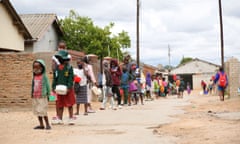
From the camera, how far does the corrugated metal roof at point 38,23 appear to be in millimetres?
30453

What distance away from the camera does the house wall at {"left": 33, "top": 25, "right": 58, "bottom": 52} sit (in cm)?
3046

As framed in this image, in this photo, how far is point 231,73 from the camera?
2402 cm

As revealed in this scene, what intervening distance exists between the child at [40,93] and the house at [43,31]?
755 inches

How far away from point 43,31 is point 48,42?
166 cm

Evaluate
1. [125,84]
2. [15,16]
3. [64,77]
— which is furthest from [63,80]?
[15,16]

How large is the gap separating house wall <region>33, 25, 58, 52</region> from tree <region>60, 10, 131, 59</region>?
118 inches

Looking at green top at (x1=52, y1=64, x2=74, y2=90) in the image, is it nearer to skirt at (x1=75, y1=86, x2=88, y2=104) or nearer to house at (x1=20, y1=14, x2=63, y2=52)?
skirt at (x1=75, y1=86, x2=88, y2=104)

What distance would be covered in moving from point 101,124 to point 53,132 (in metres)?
1.92

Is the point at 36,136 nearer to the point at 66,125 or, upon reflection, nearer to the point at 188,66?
the point at 66,125

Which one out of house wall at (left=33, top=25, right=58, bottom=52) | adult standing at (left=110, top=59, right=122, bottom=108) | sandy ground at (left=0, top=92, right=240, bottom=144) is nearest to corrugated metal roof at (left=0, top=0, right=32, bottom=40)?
house wall at (left=33, top=25, right=58, bottom=52)

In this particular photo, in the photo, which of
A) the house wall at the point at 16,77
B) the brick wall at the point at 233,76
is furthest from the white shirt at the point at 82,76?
the brick wall at the point at 233,76

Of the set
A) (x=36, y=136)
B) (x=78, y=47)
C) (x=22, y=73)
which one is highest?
(x=78, y=47)

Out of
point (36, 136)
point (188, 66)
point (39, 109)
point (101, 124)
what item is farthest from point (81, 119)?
point (188, 66)

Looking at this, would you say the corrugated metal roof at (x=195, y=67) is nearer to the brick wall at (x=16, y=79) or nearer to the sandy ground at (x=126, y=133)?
the brick wall at (x=16, y=79)
